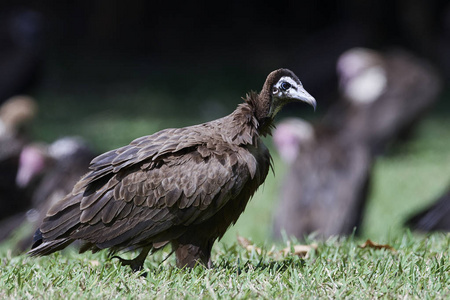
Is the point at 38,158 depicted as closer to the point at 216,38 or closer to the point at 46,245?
the point at 46,245

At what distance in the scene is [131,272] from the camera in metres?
3.88

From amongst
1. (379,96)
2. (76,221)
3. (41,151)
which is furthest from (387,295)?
(379,96)

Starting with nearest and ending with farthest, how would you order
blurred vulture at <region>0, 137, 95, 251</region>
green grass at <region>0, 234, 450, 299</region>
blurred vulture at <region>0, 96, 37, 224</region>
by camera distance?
green grass at <region>0, 234, 450, 299</region> → blurred vulture at <region>0, 137, 95, 251</region> → blurred vulture at <region>0, 96, 37, 224</region>

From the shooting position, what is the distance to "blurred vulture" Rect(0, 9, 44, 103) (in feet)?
41.3

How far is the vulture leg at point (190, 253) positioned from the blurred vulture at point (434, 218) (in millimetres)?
2817

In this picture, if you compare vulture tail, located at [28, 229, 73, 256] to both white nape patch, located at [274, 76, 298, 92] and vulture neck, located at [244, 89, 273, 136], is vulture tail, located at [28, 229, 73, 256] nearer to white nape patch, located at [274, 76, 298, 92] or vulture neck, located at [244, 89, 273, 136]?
vulture neck, located at [244, 89, 273, 136]

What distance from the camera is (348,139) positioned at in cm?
788

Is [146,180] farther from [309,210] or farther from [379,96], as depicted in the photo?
[379,96]

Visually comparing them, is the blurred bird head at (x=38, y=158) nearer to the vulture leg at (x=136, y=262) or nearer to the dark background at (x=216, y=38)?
the vulture leg at (x=136, y=262)

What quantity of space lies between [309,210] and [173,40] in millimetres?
9819

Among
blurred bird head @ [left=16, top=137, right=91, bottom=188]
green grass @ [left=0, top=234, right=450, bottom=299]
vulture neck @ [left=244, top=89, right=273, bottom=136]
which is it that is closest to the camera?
green grass @ [left=0, top=234, right=450, bottom=299]

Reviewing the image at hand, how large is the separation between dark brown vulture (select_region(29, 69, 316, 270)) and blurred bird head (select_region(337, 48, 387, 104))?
690cm

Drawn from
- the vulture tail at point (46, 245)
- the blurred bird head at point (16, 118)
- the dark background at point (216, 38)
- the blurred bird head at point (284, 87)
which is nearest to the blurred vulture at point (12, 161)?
the blurred bird head at point (16, 118)

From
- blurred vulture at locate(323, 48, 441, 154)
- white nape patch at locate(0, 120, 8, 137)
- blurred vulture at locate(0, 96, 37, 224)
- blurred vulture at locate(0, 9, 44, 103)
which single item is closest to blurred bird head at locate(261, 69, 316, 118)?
blurred vulture at locate(0, 96, 37, 224)
